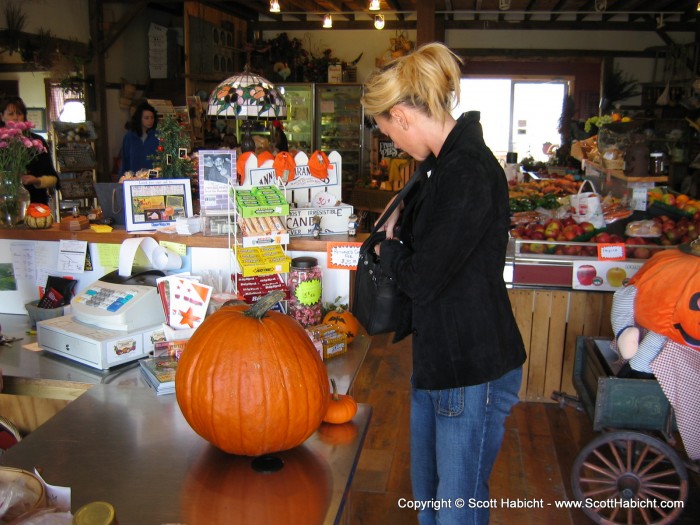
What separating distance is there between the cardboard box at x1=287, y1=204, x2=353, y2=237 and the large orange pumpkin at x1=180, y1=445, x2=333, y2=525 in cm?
126

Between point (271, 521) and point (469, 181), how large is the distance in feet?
2.96

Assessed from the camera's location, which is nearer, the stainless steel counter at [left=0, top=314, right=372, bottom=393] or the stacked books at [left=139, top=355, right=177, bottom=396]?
the stacked books at [left=139, top=355, right=177, bottom=396]

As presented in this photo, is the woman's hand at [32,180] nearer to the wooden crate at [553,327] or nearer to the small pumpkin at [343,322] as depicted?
the small pumpkin at [343,322]

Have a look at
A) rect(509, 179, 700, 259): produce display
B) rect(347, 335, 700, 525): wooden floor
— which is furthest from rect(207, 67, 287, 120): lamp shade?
rect(347, 335, 700, 525): wooden floor

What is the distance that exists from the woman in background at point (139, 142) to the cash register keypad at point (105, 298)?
4.10 metres

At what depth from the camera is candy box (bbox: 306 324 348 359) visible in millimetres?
2264

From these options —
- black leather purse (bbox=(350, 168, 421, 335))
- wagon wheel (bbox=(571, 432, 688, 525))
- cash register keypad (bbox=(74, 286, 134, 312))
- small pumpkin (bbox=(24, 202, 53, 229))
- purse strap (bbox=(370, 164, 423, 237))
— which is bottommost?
wagon wheel (bbox=(571, 432, 688, 525))

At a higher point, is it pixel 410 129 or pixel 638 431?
pixel 410 129

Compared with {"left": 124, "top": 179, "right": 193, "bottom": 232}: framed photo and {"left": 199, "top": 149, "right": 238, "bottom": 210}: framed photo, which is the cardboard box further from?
{"left": 124, "top": 179, "right": 193, "bottom": 232}: framed photo

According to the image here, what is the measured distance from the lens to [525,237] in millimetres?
3955

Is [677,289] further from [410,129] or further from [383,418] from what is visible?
[383,418]

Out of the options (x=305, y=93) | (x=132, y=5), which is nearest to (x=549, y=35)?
(x=305, y=93)

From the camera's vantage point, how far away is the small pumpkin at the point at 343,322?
7.82 feet

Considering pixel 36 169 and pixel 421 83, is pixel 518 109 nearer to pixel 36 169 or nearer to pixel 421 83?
pixel 36 169
